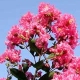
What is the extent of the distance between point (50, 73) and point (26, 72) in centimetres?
30

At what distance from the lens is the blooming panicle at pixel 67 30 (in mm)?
3154

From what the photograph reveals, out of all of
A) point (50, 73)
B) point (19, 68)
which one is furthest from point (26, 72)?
point (50, 73)

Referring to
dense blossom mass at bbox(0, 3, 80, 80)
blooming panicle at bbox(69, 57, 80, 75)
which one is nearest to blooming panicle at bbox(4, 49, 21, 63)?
dense blossom mass at bbox(0, 3, 80, 80)

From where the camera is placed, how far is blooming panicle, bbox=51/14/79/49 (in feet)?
10.3

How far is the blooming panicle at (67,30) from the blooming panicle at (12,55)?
481mm

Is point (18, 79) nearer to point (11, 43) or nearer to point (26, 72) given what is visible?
point (26, 72)

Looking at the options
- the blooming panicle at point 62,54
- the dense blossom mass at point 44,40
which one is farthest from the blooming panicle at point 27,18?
the blooming panicle at point 62,54

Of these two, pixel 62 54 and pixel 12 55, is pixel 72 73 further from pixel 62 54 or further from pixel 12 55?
pixel 12 55

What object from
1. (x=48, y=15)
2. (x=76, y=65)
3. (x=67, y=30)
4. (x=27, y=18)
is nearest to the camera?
(x=76, y=65)

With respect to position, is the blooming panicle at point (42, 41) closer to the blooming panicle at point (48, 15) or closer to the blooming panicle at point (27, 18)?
the blooming panicle at point (48, 15)

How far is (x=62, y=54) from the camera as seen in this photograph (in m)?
2.99

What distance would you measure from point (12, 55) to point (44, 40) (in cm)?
42

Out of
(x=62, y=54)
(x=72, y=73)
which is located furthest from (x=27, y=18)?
(x=72, y=73)

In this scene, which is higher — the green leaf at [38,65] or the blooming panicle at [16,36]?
the blooming panicle at [16,36]
